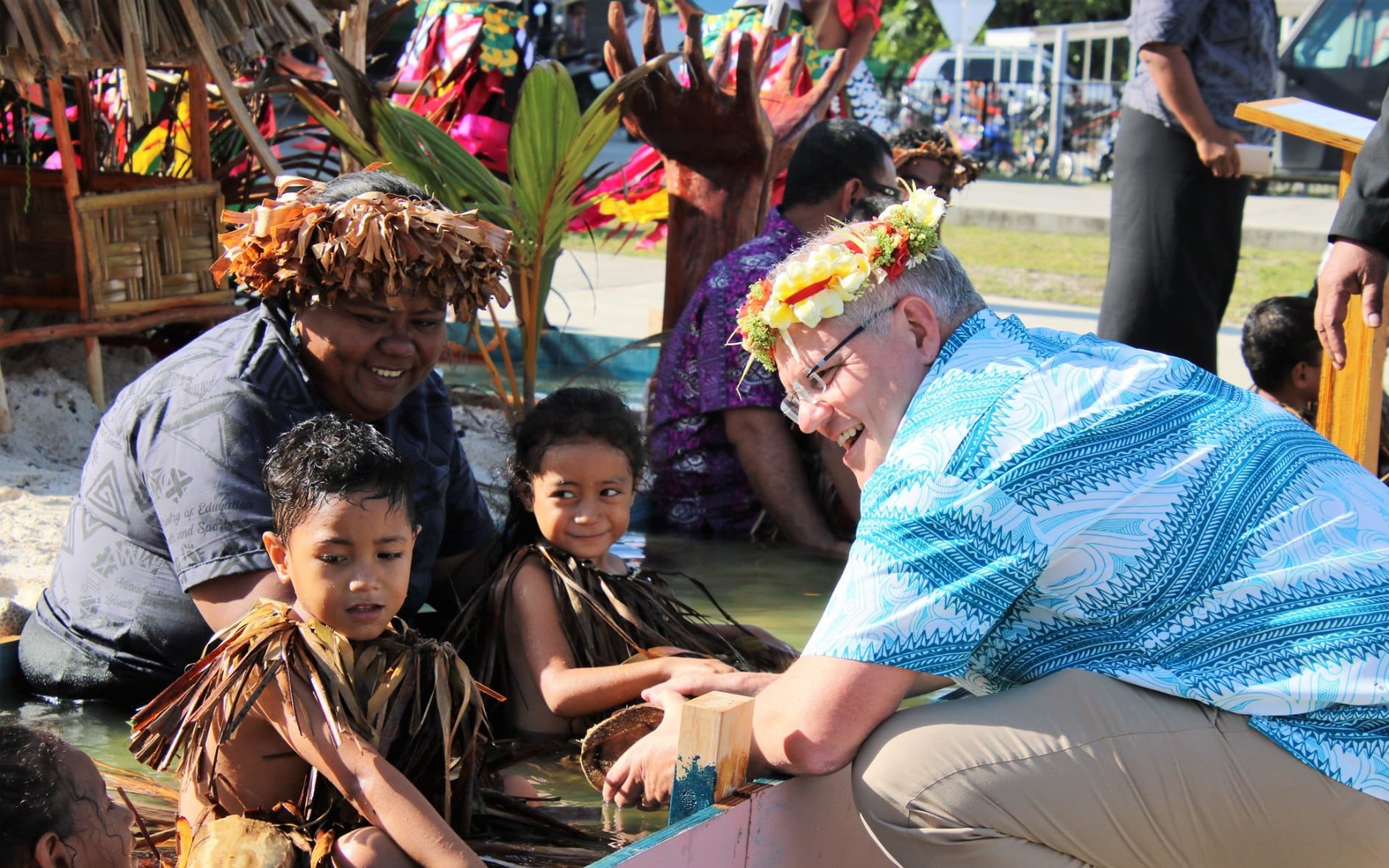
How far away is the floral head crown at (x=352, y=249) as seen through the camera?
11.1ft

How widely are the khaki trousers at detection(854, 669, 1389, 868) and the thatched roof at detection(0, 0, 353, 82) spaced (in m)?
3.90

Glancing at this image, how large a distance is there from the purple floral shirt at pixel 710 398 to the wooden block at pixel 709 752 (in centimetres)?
287

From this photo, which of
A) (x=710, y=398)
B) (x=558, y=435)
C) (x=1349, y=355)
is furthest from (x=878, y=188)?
(x=558, y=435)

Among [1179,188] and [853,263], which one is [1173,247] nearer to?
[1179,188]

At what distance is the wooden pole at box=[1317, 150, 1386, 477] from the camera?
14.4 ft

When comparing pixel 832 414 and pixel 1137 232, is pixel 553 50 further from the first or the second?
pixel 832 414

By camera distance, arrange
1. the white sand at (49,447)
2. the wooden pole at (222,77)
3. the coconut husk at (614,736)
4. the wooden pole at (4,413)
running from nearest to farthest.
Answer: the coconut husk at (614,736)
the white sand at (49,447)
the wooden pole at (222,77)
the wooden pole at (4,413)

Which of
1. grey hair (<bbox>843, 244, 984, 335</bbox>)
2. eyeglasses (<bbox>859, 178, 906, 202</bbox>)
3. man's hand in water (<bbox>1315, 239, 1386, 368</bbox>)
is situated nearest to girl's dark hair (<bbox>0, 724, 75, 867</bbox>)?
grey hair (<bbox>843, 244, 984, 335</bbox>)

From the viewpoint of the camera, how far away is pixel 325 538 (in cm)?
291

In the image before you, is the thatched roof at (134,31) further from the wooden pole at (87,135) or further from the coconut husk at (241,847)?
the coconut husk at (241,847)

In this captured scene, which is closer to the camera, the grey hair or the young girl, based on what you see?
the grey hair

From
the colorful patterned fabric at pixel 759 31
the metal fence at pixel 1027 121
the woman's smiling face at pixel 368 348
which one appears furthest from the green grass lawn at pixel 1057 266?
the metal fence at pixel 1027 121

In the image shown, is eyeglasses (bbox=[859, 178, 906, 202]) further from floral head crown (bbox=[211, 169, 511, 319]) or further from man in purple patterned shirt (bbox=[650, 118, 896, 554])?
floral head crown (bbox=[211, 169, 511, 319])

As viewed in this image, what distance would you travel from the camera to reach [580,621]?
151 inches
